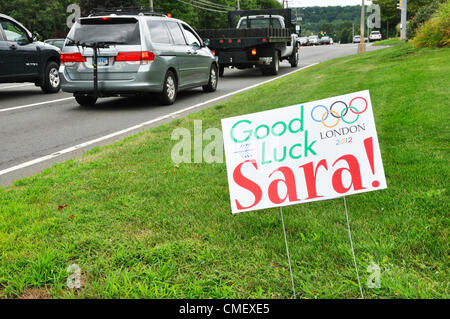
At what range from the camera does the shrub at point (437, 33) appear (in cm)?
1519

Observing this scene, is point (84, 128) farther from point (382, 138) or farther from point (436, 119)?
point (436, 119)

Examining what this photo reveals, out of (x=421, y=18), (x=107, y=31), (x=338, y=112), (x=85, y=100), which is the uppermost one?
(x=421, y=18)

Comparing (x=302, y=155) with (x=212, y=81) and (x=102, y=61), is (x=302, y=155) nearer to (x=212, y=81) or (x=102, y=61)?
(x=102, y=61)

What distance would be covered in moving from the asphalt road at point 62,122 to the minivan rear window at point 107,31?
1.47 meters

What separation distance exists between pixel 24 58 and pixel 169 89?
460 cm

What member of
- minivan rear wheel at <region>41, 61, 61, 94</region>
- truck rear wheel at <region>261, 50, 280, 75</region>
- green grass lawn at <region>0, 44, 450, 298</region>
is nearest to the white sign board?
green grass lawn at <region>0, 44, 450, 298</region>

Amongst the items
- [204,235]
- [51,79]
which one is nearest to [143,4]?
[51,79]

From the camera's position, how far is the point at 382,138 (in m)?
5.38

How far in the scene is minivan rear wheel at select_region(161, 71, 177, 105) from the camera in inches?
407

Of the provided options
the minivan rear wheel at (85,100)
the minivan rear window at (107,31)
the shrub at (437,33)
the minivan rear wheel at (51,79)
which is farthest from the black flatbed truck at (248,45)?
the minivan rear window at (107,31)

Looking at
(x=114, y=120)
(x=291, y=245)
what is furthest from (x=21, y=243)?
(x=114, y=120)

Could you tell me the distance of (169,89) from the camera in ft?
34.8

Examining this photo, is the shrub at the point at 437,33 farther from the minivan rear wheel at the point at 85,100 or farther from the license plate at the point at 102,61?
the minivan rear wheel at the point at 85,100
